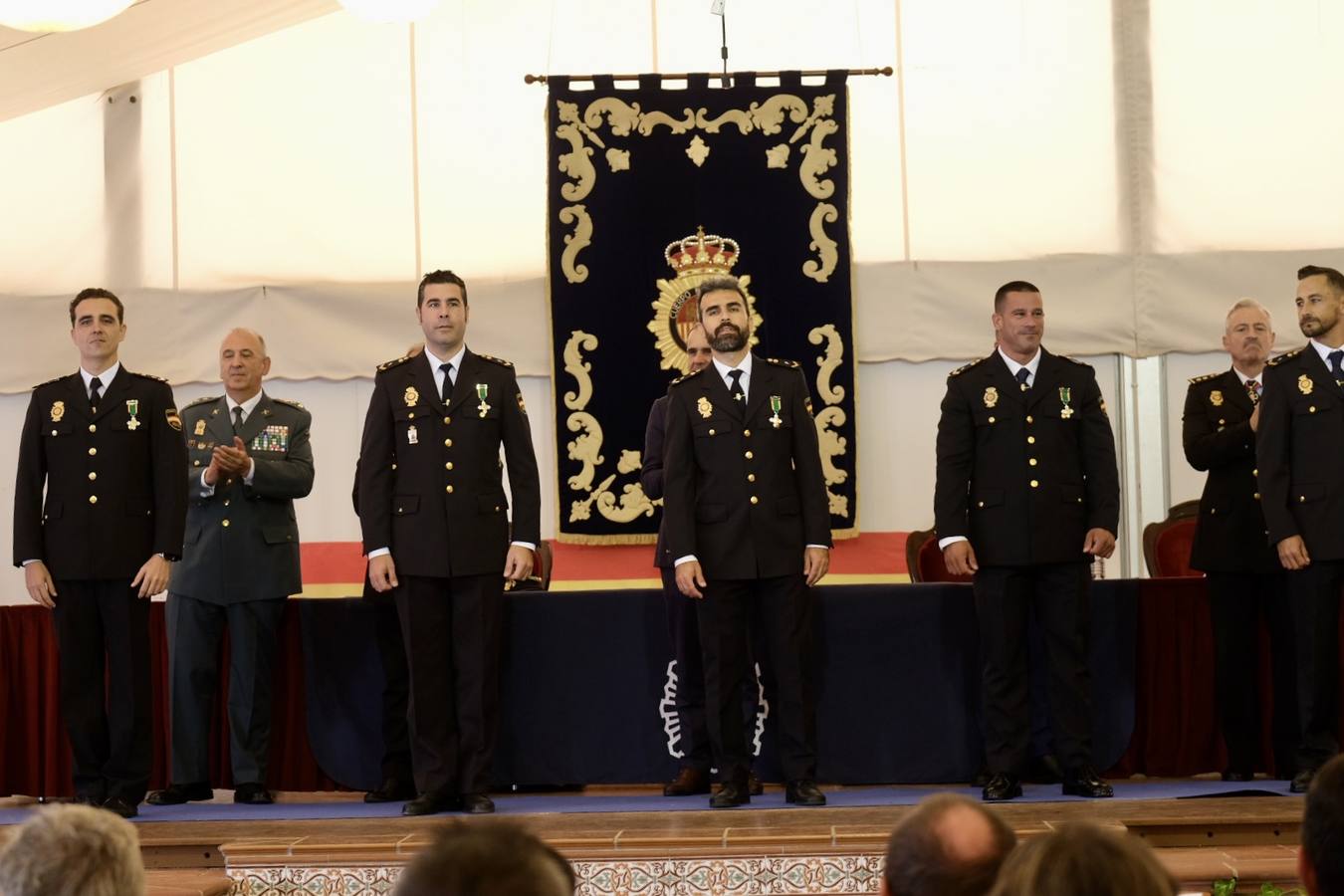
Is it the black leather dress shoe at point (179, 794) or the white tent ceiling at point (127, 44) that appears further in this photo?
the white tent ceiling at point (127, 44)

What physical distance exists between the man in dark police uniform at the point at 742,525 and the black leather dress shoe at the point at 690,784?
281mm

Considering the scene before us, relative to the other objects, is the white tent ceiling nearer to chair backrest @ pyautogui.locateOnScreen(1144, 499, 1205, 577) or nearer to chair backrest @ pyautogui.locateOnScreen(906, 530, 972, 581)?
chair backrest @ pyautogui.locateOnScreen(906, 530, 972, 581)

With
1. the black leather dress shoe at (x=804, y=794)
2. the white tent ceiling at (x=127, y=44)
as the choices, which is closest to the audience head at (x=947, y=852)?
the black leather dress shoe at (x=804, y=794)

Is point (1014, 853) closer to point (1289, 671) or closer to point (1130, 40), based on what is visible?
point (1289, 671)

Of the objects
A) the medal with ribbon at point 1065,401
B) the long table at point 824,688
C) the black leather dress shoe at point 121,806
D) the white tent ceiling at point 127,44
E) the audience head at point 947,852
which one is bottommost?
the black leather dress shoe at point 121,806

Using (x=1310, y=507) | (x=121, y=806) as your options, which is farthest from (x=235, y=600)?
(x=1310, y=507)

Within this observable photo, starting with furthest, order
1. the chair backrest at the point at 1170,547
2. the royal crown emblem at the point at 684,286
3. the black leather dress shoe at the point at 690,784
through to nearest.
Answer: the royal crown emblem at the point at 684,286 → the chair backrest at the point at 1170,547 → the black leather dress shoe at the point at 690,784

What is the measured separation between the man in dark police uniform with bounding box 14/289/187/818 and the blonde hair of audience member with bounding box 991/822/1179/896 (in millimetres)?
4071

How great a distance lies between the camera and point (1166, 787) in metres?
5.17

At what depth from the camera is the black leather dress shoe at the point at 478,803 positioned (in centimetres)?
488

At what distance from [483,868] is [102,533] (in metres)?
4.07

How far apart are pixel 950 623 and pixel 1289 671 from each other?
44.4 inches

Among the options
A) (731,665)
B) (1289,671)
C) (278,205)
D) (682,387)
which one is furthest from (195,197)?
(1289,671)

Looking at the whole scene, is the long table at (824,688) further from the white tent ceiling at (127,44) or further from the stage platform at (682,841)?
the white tent ceiling at (127,44)
